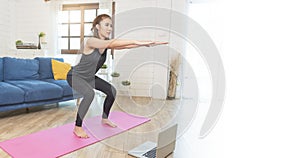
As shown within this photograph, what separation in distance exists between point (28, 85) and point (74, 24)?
245cm

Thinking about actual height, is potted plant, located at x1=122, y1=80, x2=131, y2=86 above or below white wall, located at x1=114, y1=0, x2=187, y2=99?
below

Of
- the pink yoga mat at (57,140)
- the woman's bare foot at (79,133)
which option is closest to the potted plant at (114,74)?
the pink yoga mat at (57,140)

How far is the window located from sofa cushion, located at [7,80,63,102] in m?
2.00

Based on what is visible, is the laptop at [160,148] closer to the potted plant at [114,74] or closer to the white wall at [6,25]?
the potted plant at [114,74]

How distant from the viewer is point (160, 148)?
1459mm

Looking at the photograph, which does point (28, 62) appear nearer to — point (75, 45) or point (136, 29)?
point (75, 45)

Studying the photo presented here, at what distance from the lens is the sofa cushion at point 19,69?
2765mm

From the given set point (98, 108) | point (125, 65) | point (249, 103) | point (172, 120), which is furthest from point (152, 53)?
point (249, 103)

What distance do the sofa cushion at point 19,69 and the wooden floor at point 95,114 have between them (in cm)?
52

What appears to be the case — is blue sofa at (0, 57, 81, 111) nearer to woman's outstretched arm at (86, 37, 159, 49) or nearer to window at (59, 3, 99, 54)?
woman's outstretched arm at (86, 37, 159, 49)

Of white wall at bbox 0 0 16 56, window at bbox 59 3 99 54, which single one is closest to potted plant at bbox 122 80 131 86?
window at bbox 59 3 99 54

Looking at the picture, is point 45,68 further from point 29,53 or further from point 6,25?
point 6,25

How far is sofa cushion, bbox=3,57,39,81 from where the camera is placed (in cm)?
277

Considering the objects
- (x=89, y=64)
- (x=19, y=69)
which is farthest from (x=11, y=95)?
(x=89, y=64)
